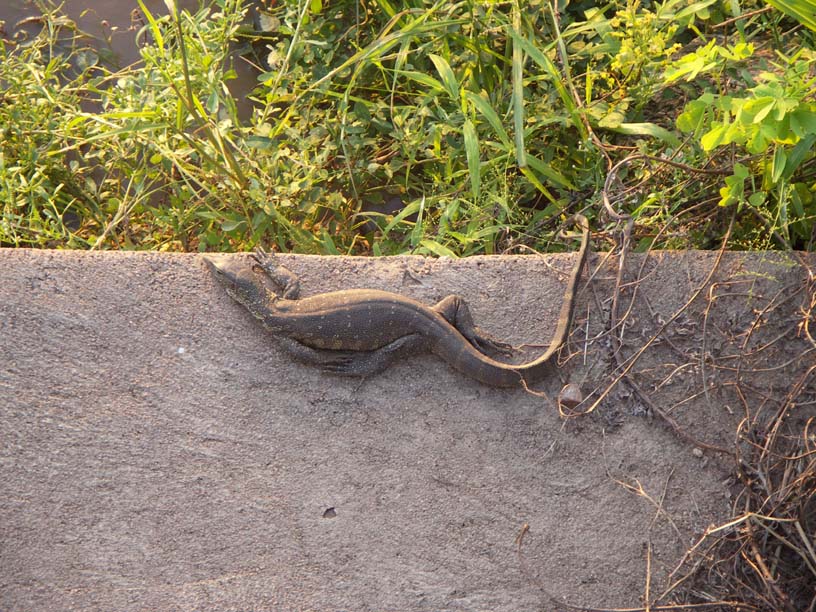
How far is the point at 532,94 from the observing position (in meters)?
4.84

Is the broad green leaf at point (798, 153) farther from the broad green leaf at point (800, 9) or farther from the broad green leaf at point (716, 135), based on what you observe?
the broad green leaf at point (800, 9)

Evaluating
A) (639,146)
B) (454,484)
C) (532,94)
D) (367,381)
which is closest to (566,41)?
(532,94)

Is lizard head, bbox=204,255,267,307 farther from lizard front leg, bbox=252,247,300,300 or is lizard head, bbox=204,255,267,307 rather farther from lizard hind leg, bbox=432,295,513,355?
lizard hind leg, bbox=432,295,513,355

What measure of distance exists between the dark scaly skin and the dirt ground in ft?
0.33

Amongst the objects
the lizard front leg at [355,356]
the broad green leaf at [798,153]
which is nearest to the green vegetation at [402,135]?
the broad green leaf at [798,153]

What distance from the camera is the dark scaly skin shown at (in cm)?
389

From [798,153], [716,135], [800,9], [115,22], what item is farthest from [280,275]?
[800,9]

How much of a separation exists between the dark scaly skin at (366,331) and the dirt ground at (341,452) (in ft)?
Answer: 0.33

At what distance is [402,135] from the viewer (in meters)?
4.66

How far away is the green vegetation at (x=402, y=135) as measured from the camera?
4355 mm

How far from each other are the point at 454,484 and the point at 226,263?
1619 mm

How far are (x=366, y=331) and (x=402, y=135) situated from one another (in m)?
1.38

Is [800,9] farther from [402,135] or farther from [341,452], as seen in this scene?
[341,452]

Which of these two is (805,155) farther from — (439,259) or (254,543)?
(254,543)
